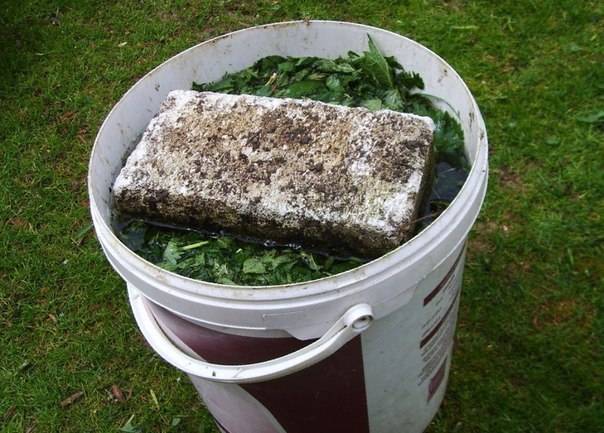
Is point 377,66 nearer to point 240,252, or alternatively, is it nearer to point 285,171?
point 285,171

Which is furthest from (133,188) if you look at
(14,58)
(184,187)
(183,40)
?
(14,58)

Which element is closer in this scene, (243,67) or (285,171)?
(285,171)

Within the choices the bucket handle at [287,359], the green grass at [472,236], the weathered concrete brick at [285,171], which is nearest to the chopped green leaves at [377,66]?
the weathered concrete brick at [285,171]

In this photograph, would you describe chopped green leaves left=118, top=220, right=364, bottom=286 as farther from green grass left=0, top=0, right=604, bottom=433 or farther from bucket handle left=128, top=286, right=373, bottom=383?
green grass left=0, top=0, right=604, bottom=433

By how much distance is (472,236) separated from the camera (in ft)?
8.28

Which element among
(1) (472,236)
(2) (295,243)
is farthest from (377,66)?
(1) (472,236)

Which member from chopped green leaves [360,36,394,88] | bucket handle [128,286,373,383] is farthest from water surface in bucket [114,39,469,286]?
bucket handle [128,286,373,383]

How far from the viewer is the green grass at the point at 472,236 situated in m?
2.22

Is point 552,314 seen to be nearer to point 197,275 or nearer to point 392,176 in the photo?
point 392,176

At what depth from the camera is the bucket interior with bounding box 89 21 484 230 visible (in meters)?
1.57

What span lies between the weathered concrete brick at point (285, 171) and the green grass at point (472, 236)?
3.31 feet

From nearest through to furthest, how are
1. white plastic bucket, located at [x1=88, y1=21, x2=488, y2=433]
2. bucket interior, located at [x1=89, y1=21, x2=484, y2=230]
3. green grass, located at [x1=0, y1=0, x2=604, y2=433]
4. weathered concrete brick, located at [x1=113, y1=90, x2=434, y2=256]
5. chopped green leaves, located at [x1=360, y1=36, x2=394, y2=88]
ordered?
1. white plastic bucket, located at [x1=88, y1=21, x2=488, y2=433]
2. weathered concrete brick, located at [x1=113, y1=90, x2=434, y2=256]
3. bucket interior, located at [x1=89, y1=21, x2=484, y2=230]
4. chopped green leaves, located at [x1=360, y1=36, x2=394, y2=88]
5. green grass, located at [x1=0, y1=0, x2=604, y2=433]

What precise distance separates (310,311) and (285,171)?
0.38 metres

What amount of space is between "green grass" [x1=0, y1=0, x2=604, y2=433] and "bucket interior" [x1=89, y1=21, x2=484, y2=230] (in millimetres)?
940
